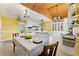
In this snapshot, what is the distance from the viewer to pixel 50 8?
87.0 inches

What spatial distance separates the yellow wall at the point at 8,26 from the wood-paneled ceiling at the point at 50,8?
1.08 ft

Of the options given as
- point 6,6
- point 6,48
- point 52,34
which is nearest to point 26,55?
point 6,48

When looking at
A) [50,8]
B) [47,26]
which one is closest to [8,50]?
[47,26]

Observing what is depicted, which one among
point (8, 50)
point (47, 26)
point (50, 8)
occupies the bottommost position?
point (8, 50)

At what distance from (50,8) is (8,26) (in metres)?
0.69

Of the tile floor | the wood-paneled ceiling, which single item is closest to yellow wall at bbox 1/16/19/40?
the tile floor

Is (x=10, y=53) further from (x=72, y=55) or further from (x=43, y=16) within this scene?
(x=72, y=55)

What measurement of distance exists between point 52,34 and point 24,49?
1.56 feet

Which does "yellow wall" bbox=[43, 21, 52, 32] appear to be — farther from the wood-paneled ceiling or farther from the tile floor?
the tile floor

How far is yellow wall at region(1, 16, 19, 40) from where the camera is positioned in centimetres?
214

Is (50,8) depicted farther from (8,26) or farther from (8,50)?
(8,50)

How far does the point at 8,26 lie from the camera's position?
2.15 m

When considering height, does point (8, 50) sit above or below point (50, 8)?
below

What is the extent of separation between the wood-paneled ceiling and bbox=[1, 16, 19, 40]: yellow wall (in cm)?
33
